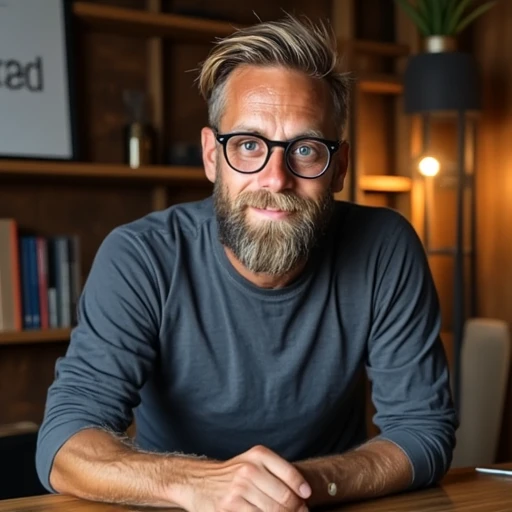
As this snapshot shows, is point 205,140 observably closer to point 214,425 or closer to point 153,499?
point 214,425

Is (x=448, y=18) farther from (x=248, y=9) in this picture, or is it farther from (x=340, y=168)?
(x=340, y=168)

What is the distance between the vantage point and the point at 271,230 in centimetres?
120

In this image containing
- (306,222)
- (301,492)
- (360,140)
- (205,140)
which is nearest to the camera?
(301,492)

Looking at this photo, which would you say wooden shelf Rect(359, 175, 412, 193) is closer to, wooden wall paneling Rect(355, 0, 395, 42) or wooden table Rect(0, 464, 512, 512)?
wooden wall paneling Rect(355, 0, 395, 42)

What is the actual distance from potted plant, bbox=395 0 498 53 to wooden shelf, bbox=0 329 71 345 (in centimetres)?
159

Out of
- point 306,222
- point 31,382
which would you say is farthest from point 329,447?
point 31,382

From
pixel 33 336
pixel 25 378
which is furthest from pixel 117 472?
pixel 25 378

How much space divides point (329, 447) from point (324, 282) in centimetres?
32

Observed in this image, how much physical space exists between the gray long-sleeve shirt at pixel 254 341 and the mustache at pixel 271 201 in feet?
0.41

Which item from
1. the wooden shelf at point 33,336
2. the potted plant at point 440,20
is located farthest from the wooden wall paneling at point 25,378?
the potted plant at point 440,20

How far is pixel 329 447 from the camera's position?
136 cm


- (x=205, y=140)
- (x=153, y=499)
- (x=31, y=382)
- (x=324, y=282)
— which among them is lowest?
(x=31, y=382)

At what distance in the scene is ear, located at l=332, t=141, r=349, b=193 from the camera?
129cm

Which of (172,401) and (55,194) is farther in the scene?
(55,194)
